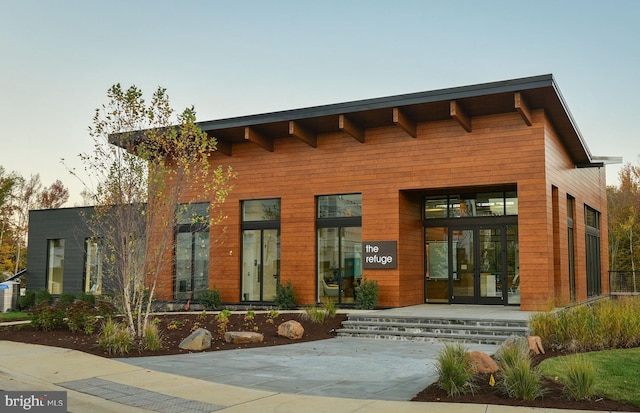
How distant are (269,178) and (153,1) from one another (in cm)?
611

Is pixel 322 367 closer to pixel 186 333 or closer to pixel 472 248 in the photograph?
pixel 186 333

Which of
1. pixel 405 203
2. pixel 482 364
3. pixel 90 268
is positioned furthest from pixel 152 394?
pixel 90 268

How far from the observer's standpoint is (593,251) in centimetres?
2200

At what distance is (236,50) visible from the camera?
1733 centimetres

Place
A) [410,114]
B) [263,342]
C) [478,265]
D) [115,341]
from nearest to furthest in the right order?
[115,341] < [263,342] < [410,114] < [478,265]

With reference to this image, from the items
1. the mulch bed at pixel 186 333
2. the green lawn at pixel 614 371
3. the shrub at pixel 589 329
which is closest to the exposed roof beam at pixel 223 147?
the mulch bed at pixel 186 333

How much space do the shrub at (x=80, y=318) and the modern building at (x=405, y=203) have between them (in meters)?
3.66

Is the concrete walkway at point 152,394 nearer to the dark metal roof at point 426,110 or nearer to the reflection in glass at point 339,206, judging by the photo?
the reflection in glass at point 339,206

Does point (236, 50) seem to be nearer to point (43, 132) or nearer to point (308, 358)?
point (43, 132)

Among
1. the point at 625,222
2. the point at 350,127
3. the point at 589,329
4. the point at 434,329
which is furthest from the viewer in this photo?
the point at 625,222

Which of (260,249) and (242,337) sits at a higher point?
(260,249)

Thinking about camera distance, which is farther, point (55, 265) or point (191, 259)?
point (55, 265)

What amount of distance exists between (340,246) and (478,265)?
3968 mm

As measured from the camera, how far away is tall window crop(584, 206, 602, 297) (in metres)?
20.8
